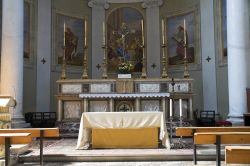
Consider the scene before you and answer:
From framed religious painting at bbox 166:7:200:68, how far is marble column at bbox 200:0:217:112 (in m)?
0.33

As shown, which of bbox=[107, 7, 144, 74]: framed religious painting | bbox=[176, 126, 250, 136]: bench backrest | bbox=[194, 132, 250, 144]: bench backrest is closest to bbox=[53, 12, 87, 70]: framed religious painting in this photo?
bbox=[107, 7, 144, 74]: framed religious painting

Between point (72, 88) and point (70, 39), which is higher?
point (70, 39)

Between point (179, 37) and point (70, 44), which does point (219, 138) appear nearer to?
point (179, 37)

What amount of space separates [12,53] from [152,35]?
6985 millimetres

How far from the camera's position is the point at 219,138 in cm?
424

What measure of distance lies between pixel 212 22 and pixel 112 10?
185 inches

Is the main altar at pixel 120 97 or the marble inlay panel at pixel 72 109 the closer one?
the main altar at pixel 120 97

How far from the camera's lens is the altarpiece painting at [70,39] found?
45.0 ft

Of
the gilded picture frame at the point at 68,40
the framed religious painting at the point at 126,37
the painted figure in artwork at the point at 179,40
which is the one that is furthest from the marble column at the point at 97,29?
the painted figure in artwork at the point at 179,40

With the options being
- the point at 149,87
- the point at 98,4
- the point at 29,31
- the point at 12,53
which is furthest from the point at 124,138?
the point at 98,4

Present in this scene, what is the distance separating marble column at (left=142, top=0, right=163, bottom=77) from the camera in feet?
47.6

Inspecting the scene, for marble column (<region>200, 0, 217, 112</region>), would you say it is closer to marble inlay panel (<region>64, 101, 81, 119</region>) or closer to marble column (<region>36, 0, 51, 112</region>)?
marble inlay panel (<region>64, 101, 81, 119</region>)

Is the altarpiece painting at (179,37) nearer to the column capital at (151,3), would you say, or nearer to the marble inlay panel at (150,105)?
the column capital at (151,3)

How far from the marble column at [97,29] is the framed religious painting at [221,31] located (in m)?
5.10
